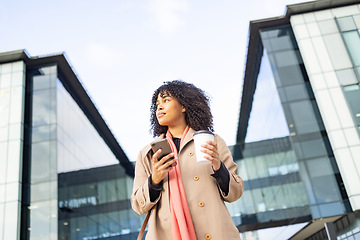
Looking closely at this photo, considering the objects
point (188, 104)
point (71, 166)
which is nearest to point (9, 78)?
point (71, 166)

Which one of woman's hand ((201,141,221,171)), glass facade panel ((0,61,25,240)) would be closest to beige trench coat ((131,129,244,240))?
woman's hand ((201,141,221,171))

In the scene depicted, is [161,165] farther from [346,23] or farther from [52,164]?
[346,23]

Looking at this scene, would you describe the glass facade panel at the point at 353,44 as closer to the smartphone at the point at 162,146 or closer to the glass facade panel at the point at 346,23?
the glass facade panel at the point at 346,23

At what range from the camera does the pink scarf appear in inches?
85.0

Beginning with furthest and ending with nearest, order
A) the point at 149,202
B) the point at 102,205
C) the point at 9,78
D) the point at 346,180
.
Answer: the point at 102,205, the point at 9,78, the point at 346,180, the point at 149,202

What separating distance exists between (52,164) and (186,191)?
1512 cm

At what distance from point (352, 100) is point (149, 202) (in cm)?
1599

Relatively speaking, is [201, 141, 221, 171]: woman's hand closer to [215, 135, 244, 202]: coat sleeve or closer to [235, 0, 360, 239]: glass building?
[215, 135, 244, 202]: coat sleeve

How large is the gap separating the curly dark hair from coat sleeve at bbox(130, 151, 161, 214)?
0.37m

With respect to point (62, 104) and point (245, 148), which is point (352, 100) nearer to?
point (245, 148)

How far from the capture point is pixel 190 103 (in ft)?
9.28

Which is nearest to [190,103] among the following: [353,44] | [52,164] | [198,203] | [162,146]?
[162,146]

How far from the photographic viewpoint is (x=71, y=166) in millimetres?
18328

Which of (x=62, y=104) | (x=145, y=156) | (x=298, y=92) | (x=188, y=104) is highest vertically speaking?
(x=62, y=104)
